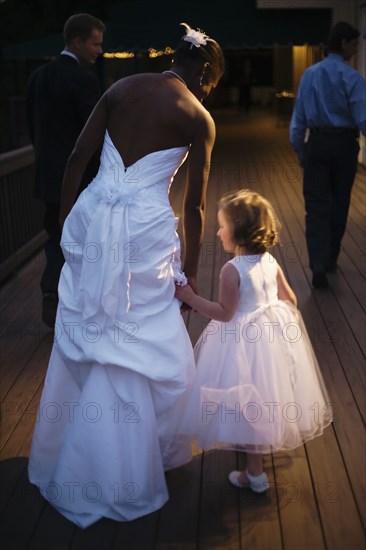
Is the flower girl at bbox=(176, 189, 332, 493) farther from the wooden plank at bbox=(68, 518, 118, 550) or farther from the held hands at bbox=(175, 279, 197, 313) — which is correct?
the wooden plank at bbox=(68, 518, 118, 550)

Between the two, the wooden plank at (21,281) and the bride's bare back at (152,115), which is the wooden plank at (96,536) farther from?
the wooden plank at (21,281)

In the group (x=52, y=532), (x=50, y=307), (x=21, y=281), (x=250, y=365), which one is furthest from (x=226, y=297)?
(x=21, y=281)

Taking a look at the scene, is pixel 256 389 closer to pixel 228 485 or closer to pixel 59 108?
pixel 228 485

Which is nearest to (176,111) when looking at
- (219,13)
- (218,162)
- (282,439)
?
(282,439)

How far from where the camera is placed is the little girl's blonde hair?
9.95ft

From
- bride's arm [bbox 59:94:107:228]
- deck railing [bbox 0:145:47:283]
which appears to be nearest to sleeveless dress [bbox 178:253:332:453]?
bride's arm [bbox 59:94:107:228]

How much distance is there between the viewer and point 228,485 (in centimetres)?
314

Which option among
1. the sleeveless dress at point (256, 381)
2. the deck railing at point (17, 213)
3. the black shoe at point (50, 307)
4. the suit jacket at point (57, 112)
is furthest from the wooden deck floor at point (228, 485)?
the suit jacket at point (57, 112)

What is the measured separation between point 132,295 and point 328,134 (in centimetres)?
331

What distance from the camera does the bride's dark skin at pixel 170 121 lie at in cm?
289

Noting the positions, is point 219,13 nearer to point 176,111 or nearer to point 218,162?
point 218,162

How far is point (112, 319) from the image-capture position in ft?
9.62

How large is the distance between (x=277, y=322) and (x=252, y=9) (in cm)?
1277

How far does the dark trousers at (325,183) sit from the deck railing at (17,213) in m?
2.40
